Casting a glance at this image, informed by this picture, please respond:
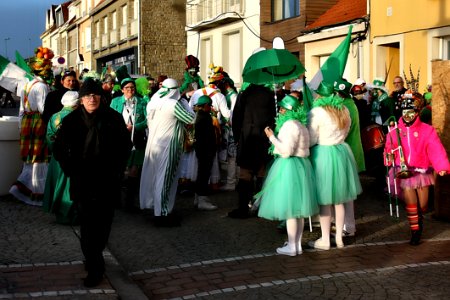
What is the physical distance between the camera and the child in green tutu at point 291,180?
655cm

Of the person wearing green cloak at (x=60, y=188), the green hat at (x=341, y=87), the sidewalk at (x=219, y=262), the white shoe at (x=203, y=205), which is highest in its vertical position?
the green hat at (x=341, y=87)

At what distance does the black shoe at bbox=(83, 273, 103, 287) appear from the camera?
18.2 feet

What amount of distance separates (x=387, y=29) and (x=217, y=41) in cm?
1180

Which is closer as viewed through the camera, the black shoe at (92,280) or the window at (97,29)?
the black shoe at (92,280)

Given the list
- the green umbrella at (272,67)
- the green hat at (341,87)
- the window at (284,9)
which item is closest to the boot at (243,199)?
the green umbrella at (272,67)

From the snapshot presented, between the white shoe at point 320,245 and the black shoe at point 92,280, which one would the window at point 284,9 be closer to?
the white shoe at point 320,245

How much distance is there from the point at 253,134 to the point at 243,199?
2.89ft

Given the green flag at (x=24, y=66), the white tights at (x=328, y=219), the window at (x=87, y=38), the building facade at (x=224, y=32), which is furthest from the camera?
the window at (x=87, y=38)

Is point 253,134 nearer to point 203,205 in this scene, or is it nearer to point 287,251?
Result: point 203,205

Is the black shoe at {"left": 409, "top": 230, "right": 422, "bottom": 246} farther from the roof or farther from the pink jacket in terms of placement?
the roof

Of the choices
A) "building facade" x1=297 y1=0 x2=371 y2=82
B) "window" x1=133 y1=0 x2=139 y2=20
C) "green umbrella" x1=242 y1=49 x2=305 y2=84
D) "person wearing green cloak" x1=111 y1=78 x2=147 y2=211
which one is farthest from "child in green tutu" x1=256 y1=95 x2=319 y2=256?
"window" x1=133 y1=0 x2=139 y2=20

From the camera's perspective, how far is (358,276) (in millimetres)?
5914

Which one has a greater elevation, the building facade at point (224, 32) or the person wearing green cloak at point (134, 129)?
the building facade at point (224, 32)

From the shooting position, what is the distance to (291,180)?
6.56m
